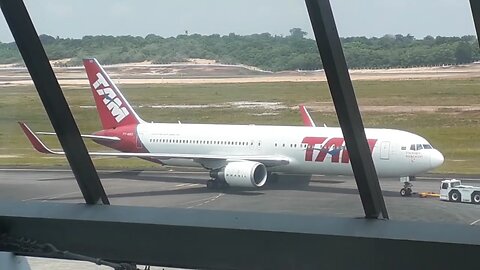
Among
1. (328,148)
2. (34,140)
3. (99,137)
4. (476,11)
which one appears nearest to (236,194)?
(328,148)

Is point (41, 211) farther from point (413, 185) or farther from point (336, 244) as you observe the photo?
point (413, 185)

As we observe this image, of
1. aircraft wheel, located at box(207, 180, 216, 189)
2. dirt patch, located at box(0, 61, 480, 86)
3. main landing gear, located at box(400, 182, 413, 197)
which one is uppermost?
dirt patch, located at box(0, 61, 480, 86)

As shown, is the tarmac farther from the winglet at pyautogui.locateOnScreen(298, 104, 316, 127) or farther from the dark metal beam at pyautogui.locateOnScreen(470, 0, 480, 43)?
the dark metal beam at pyautogui.locateOnScreen(470, 0, 480, 43)

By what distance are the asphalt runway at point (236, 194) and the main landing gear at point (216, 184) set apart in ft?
0.09

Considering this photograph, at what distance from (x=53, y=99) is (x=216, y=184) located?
863mm

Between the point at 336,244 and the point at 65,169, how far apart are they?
1168mm

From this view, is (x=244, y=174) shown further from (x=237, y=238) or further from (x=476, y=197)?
(x=476, y=197)

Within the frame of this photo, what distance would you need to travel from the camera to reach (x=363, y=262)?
2512mm

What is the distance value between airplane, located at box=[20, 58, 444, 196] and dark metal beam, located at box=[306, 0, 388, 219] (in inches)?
3.7

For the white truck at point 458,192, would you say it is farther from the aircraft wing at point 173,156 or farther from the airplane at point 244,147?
the aircraft wing at point 173,156

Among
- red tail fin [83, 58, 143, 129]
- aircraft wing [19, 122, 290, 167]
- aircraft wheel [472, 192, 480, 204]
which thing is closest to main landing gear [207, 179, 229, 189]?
aircraft wing [19, 122, 290, 167]

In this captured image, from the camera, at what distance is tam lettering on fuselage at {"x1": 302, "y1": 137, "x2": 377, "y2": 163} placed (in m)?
2.67

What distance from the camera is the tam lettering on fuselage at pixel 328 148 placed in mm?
2670

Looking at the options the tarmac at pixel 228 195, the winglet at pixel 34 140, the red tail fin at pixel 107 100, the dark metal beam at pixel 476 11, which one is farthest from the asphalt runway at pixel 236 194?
the dark metal beam at pixel 476 11
